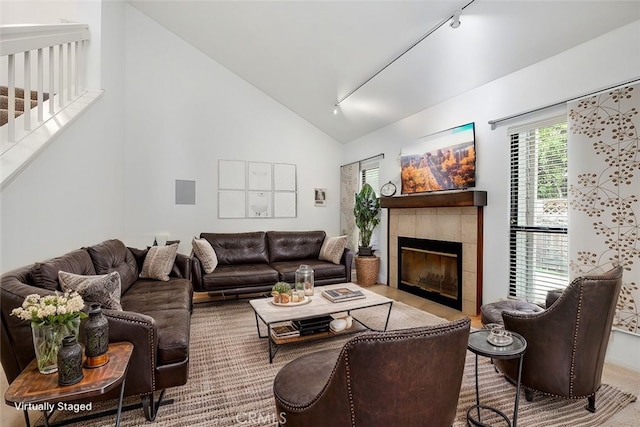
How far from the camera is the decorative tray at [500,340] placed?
1.69m

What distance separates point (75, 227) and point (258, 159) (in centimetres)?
308

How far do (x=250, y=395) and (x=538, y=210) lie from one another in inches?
120

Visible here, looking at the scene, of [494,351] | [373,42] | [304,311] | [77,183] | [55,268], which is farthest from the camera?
[373,42]

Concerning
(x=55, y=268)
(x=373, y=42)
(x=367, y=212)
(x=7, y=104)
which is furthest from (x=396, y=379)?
(x=367, y=212)

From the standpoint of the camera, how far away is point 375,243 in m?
5.31

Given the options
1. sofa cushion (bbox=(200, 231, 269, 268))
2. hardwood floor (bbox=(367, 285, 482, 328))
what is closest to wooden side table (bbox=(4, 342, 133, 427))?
sofa cushion (bbox=(200, 231, 269, 268))

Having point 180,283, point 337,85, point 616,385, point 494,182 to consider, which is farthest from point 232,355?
point 337,85

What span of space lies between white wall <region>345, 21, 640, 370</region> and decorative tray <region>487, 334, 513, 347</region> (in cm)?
149

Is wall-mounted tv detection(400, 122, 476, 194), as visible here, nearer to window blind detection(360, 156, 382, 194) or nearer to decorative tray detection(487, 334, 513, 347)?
window blind detection(360, 156, 382, 194)

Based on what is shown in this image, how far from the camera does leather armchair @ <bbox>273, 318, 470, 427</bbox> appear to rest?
1.01 meters

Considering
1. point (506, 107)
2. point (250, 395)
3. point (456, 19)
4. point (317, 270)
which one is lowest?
point (250, 395)

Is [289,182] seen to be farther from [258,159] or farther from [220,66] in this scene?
[220,66]

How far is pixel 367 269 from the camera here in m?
5.02

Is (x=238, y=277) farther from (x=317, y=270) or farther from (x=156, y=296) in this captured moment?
(x=156, y=296)
